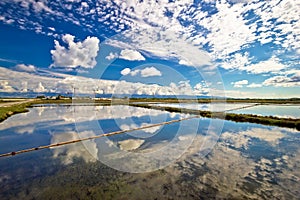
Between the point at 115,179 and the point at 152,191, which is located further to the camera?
the point at 115,179

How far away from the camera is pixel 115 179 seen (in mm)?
5734

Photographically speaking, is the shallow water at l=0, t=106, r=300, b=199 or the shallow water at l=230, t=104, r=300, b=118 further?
the shallow water at l=230, t=104, r=300, b=118

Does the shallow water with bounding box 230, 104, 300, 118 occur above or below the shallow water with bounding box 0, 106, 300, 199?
above

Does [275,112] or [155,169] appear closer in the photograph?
[155,169]

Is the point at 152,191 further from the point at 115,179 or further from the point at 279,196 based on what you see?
the point at 279,196

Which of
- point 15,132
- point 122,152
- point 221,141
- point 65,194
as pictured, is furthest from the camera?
point 15,132

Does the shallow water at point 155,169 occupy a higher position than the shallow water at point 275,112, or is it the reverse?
the shallow water at point 275,112

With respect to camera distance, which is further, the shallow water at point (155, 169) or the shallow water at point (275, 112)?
the shallow water at point (275, 112)

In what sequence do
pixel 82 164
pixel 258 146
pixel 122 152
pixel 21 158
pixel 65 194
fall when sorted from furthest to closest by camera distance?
pixel 258 146, pixel 122 152, pixel 21 158, pixel 82 164, pixel 65 194

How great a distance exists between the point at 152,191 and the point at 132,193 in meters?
0.52

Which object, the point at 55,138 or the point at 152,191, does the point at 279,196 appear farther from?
the point at 55,138

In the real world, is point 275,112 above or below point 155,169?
above

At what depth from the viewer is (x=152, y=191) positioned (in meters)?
5.06

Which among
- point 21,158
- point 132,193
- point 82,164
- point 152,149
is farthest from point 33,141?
point 132,193
